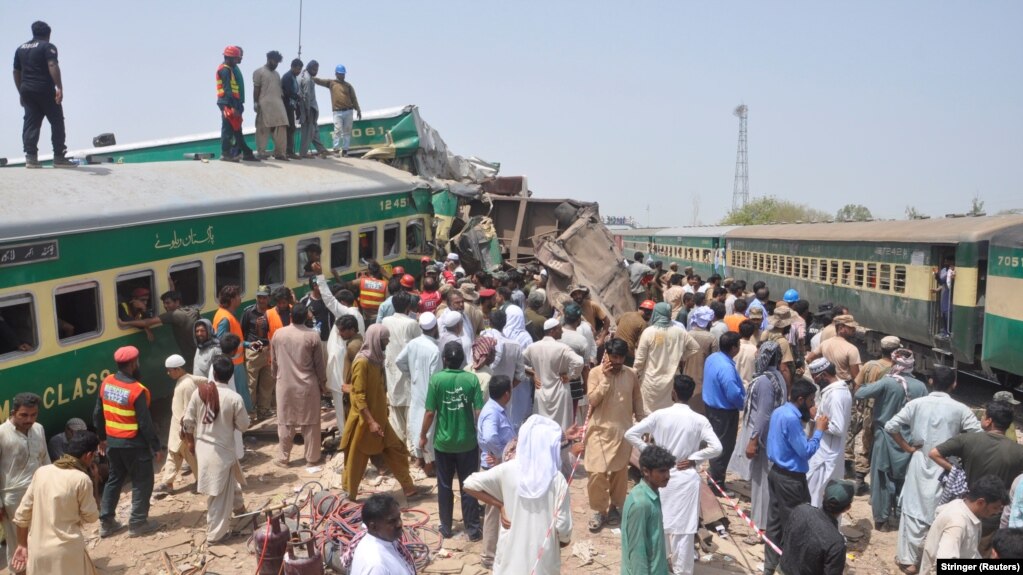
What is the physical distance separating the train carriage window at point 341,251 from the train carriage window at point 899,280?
10266 millimetres

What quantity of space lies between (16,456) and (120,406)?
34.9 inches

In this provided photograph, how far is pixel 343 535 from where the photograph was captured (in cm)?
637

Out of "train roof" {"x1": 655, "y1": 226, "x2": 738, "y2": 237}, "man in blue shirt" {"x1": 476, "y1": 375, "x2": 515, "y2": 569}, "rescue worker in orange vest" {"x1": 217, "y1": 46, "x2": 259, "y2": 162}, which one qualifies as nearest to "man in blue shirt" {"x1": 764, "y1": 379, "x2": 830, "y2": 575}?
"man in blue shirt" {"x1": 476, "y1": 375, "x2": 515, "y2": 569}

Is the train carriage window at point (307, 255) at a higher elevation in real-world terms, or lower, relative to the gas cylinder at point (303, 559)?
higher

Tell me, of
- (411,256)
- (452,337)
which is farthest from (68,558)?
(411,256)

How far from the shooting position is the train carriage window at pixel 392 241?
14.4m

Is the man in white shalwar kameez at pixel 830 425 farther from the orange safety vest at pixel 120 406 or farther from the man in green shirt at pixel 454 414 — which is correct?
the orange safety vest at pixel 120 406

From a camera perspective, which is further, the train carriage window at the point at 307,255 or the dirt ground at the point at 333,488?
the train carriage window at the point at 307,255

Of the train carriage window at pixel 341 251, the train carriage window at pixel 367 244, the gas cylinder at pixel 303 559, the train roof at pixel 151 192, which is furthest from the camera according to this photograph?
the train carriage window at pixel 367 244

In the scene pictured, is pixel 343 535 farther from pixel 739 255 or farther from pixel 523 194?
pixel 739 255

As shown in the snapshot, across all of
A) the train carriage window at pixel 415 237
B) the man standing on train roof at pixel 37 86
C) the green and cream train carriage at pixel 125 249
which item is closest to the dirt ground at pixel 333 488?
the green and cream train carriage at pixel 125 249

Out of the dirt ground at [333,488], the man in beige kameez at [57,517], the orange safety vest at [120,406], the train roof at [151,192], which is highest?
the train roof at [151,192]

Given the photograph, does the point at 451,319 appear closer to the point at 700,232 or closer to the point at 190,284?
the point at 190,284

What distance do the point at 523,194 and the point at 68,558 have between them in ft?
44.6
